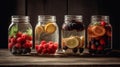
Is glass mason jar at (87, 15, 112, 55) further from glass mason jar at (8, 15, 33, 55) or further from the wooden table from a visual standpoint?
glass mason jar at (8, 15, 33, 55)

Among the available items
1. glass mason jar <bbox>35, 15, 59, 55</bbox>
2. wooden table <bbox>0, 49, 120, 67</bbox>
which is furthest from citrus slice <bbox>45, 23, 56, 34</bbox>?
wooden table <bbox>0, 49, 120, 67</bbox>

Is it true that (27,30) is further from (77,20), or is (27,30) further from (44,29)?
(77,20)

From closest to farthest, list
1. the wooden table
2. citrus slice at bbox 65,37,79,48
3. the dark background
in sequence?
the wooden table
citrus slice at bbox 65,37,79,48
the dark background

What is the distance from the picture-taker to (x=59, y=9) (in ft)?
6.84

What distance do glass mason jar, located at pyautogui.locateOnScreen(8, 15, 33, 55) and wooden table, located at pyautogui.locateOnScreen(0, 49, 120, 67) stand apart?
4 cm

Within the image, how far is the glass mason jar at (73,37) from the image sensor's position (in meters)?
1.70

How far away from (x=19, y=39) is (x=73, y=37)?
0.84 feet

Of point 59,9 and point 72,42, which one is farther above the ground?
point 59,9

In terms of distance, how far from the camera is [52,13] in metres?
2.09

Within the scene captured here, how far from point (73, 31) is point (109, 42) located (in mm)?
188

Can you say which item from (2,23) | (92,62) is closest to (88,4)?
(2,23)

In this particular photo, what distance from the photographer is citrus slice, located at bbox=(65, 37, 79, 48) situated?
5.56 ft

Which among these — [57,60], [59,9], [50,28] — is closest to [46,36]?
[50,28]

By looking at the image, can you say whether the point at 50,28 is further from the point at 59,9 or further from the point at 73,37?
the point at 59,9
